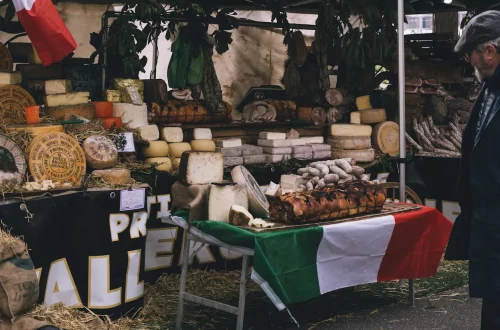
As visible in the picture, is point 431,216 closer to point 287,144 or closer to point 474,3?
point 287,144

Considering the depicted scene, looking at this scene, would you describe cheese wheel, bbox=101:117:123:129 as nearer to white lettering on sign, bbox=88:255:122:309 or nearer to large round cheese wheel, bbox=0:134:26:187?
large round cheese wheel, bbox=0:134:26:187

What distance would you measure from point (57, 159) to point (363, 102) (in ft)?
13.4

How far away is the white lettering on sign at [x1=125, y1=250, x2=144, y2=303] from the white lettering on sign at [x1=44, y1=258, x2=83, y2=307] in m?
0.37

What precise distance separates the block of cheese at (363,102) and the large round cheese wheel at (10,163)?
4.24 meters

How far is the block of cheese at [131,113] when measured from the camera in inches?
246

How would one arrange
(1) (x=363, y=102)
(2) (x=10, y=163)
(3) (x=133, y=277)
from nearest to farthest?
(2) (x=10, y=163), (3) (x=133, y=277), (1) (x=363, y=102)

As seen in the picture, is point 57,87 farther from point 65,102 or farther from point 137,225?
point 137,225

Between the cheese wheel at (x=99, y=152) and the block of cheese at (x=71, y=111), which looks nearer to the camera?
the cheese wheel at (x=99, y=152)

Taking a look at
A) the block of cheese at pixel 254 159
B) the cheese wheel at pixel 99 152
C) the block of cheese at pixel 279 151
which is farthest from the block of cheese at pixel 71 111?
the block of cheese at pixel 279 151

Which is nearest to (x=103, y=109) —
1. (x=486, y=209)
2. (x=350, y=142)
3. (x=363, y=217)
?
(x=363, y=217)

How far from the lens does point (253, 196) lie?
4.83m

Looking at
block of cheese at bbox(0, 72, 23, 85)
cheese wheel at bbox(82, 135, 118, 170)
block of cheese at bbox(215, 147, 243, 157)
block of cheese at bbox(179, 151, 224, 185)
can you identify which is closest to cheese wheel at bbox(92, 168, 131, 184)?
cheese wheel at bbox(82, 135, 118, 170)

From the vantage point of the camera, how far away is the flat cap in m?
3.52

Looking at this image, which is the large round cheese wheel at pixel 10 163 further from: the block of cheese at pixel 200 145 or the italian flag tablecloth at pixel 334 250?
the block of cheese at pixel 200 145
